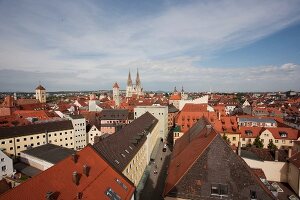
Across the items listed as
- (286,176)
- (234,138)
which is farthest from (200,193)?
(234,138)

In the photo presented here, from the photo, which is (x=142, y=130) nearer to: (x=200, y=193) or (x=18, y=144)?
(x=200, y=193)

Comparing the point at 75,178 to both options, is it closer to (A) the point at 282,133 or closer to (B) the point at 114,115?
(A) the point at 282,133

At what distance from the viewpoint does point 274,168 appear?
3916 cm

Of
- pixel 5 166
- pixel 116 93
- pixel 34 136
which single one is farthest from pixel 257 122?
pixel 116 93

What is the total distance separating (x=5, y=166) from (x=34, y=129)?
62.5 ft

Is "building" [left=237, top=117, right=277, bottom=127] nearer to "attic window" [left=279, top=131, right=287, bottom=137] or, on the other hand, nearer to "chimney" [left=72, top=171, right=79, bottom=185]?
"attic window" [left=279, top=131, right=287, bottom=137]

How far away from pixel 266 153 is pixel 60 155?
41.0 meters

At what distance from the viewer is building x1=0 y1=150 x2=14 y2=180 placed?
41781mm

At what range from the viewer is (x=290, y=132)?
57844mm

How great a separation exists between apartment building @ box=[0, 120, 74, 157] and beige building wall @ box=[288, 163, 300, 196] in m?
56.7

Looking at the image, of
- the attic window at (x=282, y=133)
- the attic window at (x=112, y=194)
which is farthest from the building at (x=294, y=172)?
the attic window at (x=112, y=194)

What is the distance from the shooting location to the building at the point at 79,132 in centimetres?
6888

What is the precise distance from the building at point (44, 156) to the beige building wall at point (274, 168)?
35005 mm

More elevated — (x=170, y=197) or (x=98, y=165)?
(x=98, y=165)
